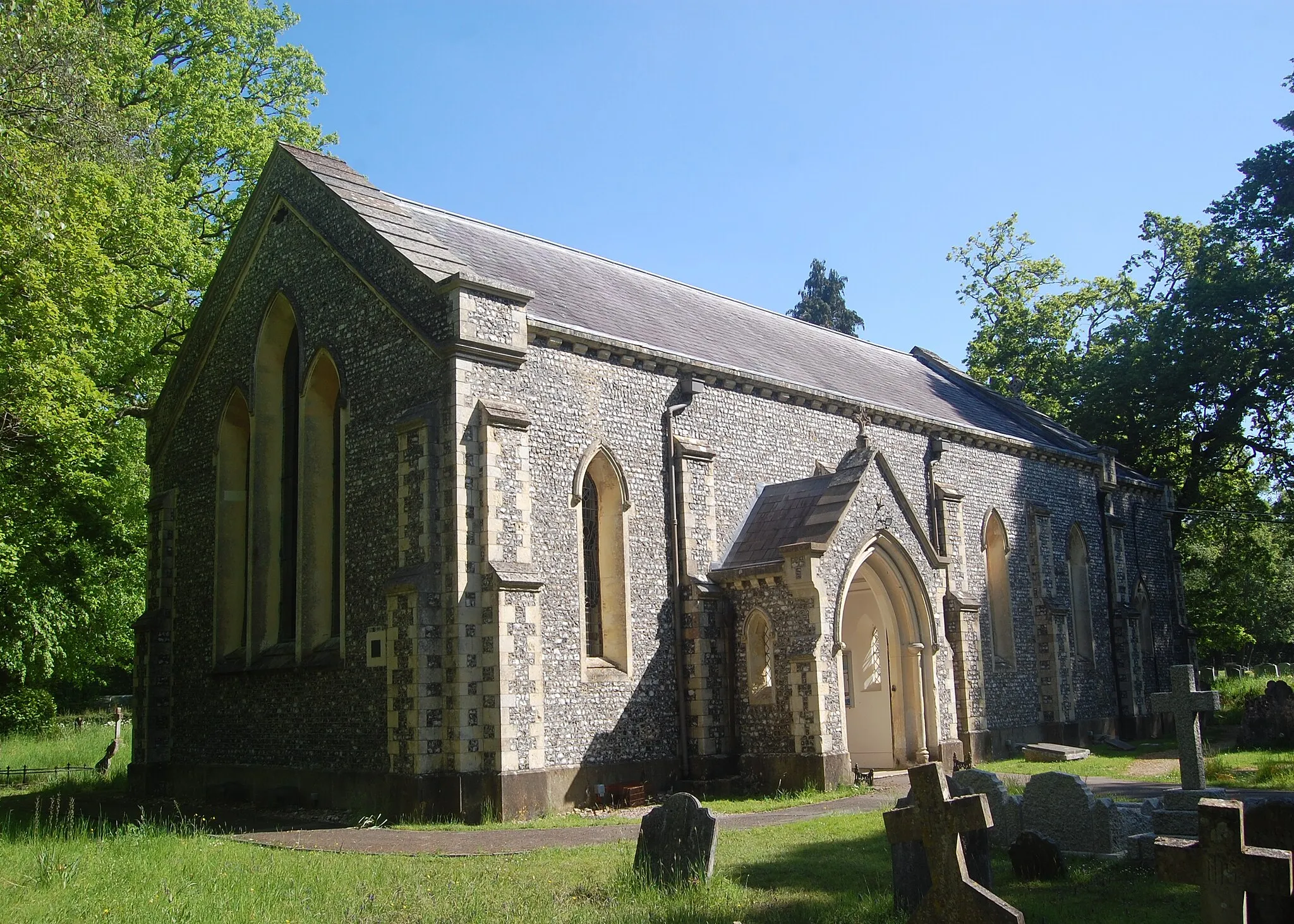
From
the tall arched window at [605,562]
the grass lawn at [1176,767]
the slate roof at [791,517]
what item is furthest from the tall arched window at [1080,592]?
the tall arched window at [605,562]

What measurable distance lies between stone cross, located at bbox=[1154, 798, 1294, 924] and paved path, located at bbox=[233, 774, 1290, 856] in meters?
7.33

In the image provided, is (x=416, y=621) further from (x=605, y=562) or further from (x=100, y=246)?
(x=100, y=246)

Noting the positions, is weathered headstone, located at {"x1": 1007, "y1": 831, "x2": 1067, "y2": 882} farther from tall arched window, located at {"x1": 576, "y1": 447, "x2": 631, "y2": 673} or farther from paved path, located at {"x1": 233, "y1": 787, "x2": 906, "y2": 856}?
tall arched window, located at {"x1": 576, "y1": 447, "x2": 631, "y2": 673}

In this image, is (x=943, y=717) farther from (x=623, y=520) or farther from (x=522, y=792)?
(x=522, y=792)

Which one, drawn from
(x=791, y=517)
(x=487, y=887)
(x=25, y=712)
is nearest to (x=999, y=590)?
(x=791, y=517)

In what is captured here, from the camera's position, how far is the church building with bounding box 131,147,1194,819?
50.4 feet

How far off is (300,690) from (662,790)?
5.85 m

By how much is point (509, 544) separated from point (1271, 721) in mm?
15794

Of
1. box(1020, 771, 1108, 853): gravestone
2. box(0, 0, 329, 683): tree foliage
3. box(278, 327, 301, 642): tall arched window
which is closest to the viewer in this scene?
box(1020, 771, 1108, 853): gravestone

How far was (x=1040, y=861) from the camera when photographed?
9.35 m

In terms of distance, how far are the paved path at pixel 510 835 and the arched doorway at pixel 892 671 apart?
10.3ft

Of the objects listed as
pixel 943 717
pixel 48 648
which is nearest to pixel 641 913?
pixel 943 717

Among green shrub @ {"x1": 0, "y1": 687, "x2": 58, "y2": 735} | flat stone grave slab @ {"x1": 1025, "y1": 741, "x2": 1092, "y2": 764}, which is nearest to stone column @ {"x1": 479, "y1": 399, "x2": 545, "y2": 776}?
flat stone grave slab @ {"x1": 1025, "y1": 741, "x2": 1092, "y2": 764}

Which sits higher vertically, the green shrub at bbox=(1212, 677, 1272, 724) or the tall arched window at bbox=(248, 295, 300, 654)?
the tall arched window at bbox=(248, 295, 300, 654)
